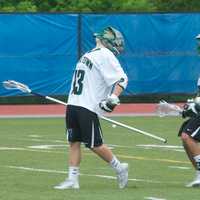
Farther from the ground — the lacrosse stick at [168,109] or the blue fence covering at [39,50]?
the lacrosse stick at [168,109]

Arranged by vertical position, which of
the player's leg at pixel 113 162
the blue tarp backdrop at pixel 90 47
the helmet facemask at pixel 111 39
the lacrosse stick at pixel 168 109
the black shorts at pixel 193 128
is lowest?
the blue tarp backdrop at pixel 90 47

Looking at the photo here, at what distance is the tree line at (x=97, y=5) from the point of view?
1485 inches

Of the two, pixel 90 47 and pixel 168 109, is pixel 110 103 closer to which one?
pixel 168 109

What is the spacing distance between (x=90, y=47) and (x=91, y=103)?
687 inches

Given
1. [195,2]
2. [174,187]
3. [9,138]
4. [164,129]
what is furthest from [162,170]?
[195,2]

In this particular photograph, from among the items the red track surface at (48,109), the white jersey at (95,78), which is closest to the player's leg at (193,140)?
the white jersey at (95,78)

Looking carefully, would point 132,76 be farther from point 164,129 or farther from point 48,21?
point 164,129

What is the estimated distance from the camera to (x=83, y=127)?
10.9 metres

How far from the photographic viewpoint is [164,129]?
2022 cm

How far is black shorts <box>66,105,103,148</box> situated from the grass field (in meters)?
0.57

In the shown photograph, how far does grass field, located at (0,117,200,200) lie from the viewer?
10.4 metres

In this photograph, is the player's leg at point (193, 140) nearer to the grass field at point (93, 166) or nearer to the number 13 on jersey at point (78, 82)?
the grass field at point (93, 166)

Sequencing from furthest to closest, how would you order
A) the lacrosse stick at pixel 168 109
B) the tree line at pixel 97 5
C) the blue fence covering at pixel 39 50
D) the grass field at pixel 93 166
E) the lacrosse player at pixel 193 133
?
the tree line at pixel 97 5, the blue fence covering at pixel 39 50, the lacrosse stick at pixel 168 109, the lacrosse player at pixel 193 133, the grass field at pixel 93 166

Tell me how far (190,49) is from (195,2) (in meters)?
10.2
